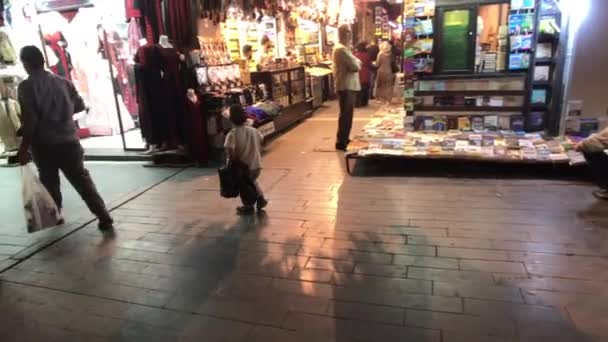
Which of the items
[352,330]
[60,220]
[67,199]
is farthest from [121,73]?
[352,330]

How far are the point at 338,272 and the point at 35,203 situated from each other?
248 cm

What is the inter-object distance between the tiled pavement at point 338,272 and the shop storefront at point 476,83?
1.03 metres

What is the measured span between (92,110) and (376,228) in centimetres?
642

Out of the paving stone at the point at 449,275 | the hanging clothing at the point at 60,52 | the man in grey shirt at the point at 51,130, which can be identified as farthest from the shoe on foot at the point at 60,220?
the hanging clothing at the point at 60,52

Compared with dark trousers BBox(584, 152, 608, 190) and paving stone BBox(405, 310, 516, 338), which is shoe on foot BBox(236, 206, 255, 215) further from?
dark trousers BBox(584, 152, 608, 190)

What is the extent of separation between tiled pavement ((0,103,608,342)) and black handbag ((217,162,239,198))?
0.25 m

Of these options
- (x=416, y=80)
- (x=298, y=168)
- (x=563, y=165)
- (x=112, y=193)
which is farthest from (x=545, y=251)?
(x=112, y=193)

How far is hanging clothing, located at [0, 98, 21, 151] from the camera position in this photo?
6.43 meters

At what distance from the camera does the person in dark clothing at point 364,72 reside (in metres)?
10.1

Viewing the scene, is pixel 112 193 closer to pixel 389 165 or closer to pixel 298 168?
pixel 298 168

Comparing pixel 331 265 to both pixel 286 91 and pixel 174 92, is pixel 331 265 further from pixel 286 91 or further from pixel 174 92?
pixel 286 91

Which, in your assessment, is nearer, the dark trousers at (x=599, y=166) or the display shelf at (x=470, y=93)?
the dark trousers at (x=599, y=166)

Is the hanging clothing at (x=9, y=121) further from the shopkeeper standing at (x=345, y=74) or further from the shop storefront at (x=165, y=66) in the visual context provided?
the shopkeeper standing at (x=345, y=74)

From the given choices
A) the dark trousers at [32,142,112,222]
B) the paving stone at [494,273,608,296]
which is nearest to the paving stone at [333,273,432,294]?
the paving stone at [494,273,608,296]
